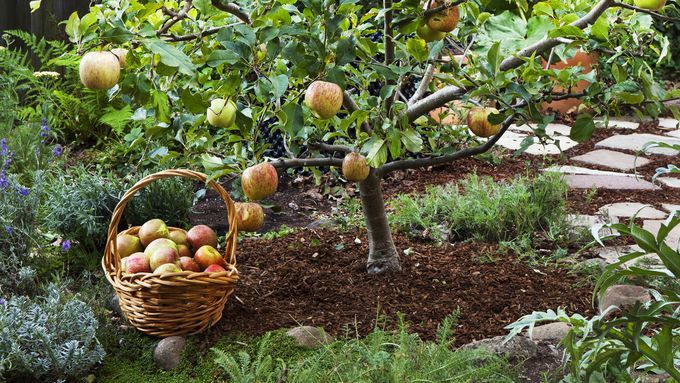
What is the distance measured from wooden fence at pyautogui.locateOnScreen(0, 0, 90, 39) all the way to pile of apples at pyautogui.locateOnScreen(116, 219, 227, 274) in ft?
15.5

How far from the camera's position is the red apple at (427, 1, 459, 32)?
241 cm

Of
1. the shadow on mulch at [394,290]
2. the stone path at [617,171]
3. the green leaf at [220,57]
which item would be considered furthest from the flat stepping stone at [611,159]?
the green leaf at [220,57]

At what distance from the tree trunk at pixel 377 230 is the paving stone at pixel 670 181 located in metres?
2.68

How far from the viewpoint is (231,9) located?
96.7 inches

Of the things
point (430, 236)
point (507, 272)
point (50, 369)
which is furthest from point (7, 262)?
point (507, 272)

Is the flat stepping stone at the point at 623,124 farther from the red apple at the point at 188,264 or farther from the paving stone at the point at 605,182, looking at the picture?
the red apple at the point at 188,264

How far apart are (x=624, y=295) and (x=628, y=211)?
139 cm

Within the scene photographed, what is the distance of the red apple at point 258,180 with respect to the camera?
2738mm

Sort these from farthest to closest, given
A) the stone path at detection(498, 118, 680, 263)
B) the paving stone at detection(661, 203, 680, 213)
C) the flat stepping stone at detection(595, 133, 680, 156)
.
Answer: the flat stepping stone at detection(595, 133, 680, 156)
the paving stone at detection(661, 203, 680, 213)
the stone path at detection(498, 118, 680, 263)

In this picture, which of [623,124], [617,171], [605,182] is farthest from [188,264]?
[623,124]

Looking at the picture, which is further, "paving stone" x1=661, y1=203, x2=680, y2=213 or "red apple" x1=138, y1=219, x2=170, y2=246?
"paving stone" x1=661, y1=203, x2=680, y2=213

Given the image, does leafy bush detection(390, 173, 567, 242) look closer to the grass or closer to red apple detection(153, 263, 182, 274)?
the grass

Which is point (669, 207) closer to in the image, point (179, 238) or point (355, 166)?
point (355, 166)

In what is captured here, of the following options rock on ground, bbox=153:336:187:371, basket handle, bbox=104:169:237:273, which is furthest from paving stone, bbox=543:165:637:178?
rock on ground, bbox=153:336:187:371
